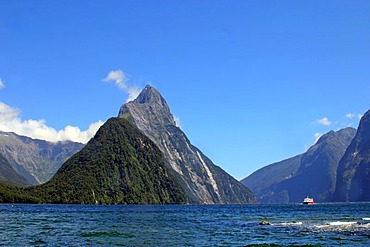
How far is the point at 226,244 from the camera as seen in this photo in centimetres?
5562

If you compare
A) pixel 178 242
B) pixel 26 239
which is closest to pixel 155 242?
pixel 178 242

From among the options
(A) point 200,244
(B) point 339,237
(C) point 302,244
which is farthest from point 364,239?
(A) point 200,244

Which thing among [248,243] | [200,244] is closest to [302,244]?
[248,243]

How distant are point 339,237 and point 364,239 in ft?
13.9

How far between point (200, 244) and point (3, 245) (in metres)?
21.8

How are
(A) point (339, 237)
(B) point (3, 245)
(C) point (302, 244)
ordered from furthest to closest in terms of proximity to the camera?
1. (A) point (339, 237)
2. (C) point (302, 244)
3. (B) point (3, 245)

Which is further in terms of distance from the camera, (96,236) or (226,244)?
(96,236)

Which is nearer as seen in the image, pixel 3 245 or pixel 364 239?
pixel 3 245

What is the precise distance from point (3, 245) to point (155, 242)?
55.8 ft

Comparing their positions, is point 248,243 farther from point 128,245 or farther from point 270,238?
point 128,245

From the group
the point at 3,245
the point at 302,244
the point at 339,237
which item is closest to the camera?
the point at 3,245

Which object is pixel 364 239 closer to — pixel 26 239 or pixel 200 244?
pixel 200 244

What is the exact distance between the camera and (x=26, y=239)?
5759 cm

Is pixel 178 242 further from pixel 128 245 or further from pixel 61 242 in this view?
pixel 61 242
